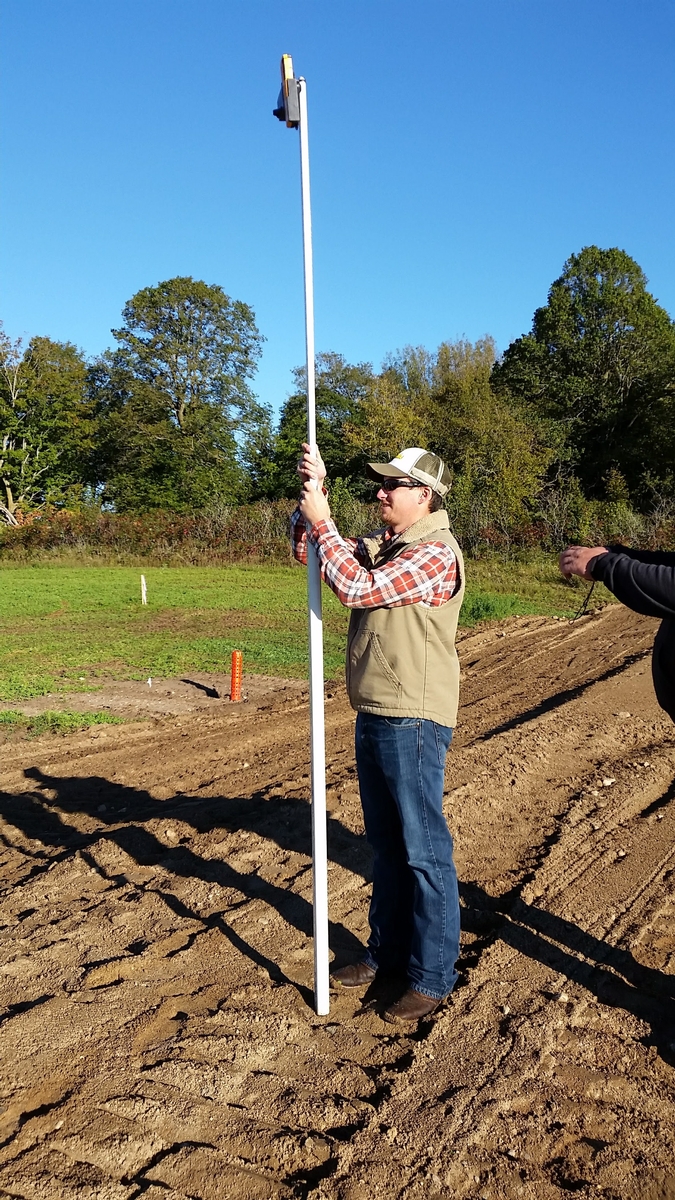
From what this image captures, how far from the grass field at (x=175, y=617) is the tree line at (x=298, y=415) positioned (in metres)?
11.6

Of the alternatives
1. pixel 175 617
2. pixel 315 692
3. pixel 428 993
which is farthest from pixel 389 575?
pixel 175 617

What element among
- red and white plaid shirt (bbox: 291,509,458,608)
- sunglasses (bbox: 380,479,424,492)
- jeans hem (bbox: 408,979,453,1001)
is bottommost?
jeans hem (bbox: 408,979,453,1001)

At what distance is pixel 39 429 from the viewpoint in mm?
43094

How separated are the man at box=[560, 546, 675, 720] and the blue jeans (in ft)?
2.85

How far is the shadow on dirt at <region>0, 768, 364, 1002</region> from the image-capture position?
452 cm

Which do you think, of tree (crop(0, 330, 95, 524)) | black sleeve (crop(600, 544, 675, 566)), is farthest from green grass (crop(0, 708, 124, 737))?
tree (crop(0, 330, 95, 524))

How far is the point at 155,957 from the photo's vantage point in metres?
4.10

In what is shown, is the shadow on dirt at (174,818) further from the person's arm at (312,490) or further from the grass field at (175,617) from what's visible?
the grass field at (175,617)

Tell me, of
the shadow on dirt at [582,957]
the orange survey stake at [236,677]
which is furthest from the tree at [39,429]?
the shadow on dirt at [582,957]

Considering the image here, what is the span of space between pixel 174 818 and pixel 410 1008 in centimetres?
315

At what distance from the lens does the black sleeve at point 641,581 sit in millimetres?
2822

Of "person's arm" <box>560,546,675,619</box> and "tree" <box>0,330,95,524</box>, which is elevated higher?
"tree" <box>0,330,95,524</box>

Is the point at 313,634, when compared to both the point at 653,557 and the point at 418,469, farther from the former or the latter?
the point at 653,557

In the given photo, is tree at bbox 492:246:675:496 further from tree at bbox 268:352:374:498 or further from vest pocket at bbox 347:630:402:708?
vest pocket at bbox 347:630:402:708
